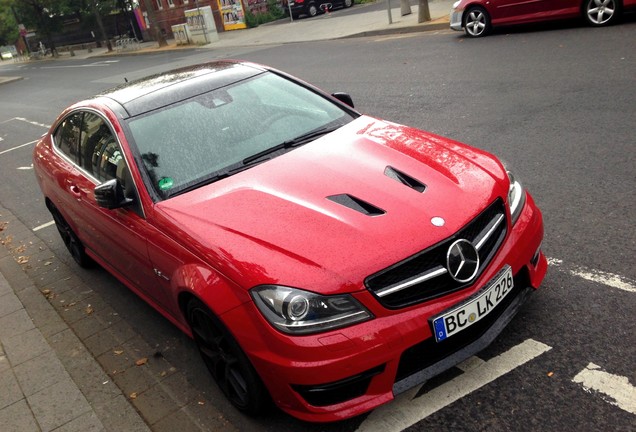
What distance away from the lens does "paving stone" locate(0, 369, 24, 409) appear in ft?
12.4

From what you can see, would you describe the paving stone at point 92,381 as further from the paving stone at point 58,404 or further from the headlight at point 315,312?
the headlight at point 315,312

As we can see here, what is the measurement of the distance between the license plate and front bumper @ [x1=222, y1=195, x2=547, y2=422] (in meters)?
0.03

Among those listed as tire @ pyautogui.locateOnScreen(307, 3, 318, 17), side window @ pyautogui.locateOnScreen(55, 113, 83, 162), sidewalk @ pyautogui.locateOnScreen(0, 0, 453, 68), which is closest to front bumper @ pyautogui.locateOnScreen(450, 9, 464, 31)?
sidewalk @ pyautogui.locateOnScreen(0, 0, 453, 68)

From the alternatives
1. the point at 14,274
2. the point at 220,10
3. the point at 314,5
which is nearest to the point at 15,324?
the point at 14,274

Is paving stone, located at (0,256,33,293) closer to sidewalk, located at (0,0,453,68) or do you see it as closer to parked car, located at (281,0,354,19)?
sidewalk, located at (0,0,453,68)

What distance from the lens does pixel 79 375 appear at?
12.9 feet

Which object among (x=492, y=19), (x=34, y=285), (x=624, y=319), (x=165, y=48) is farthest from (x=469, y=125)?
(x=165, y=48)

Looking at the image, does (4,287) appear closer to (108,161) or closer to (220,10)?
(108,161)

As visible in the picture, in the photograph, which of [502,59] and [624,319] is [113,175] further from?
[502,59]

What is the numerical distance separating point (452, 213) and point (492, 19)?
11.8 m

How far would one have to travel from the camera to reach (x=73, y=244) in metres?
5.74

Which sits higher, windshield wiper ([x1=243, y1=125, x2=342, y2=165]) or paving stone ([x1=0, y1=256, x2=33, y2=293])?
windshield wiper ([x1=243, y1=125, x2=342, y2=165])

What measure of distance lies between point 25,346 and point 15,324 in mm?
481

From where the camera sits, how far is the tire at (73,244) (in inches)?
220
